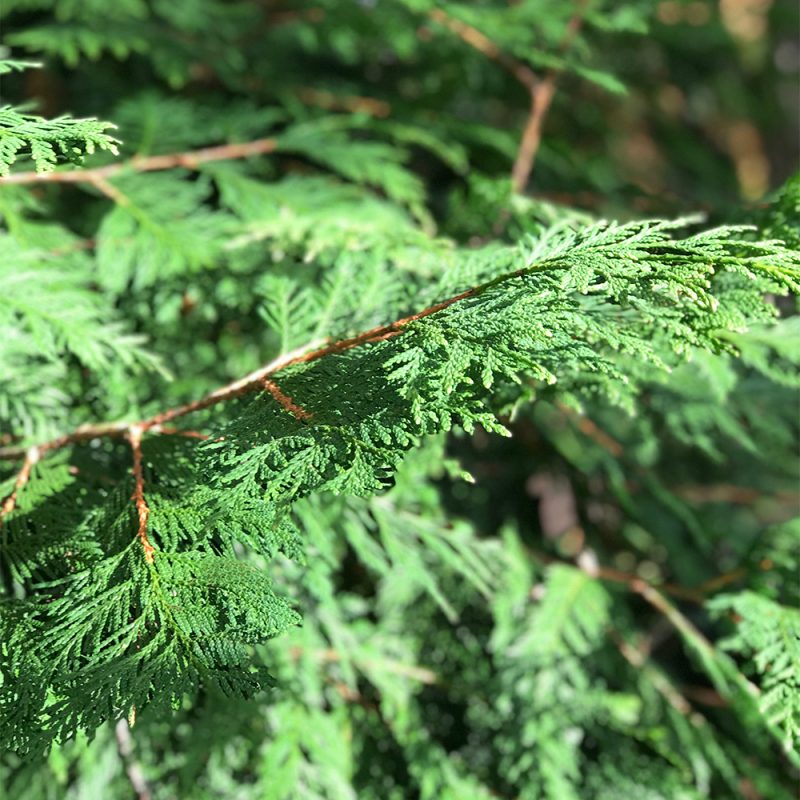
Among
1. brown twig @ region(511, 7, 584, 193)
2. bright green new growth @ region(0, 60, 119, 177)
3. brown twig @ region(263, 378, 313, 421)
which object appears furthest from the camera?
brown twig @ region(511, 7, 584, 193)

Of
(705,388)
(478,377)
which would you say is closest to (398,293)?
(478,377)

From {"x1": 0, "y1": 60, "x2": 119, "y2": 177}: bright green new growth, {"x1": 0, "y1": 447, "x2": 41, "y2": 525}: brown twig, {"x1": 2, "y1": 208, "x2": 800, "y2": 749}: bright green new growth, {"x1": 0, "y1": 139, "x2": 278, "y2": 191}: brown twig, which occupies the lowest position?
{"x1": 0, "y1": 447, "x2": 41, "y2": 525}: brown twig

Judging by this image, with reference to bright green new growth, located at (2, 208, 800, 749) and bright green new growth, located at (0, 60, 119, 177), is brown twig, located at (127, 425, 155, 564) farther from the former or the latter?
bright green new growth, located at (0, 60, 119, 177)

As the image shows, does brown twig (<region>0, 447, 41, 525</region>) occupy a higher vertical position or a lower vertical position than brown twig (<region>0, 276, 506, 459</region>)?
lower

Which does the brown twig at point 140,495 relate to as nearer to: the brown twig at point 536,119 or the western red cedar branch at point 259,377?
the western red cedar branch at point 259,377

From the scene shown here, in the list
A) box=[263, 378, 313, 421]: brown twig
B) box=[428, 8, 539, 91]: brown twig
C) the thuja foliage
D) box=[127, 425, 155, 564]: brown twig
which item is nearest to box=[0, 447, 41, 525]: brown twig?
the thuja foliage

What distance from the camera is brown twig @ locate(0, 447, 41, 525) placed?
44.3 inches

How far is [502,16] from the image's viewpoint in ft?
6.94

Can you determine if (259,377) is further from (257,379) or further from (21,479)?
(21,479)

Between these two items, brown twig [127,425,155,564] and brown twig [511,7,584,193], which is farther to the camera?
brown twig [511,7,584,193]

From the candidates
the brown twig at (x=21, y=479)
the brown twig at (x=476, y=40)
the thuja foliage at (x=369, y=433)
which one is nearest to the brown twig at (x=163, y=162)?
the thuja foliage at (x=369, y=433)

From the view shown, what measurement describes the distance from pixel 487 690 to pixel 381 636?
25 cm

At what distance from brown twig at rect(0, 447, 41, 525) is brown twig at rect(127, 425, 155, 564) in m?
0.15

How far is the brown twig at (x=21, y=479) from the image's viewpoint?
112 centimetres
